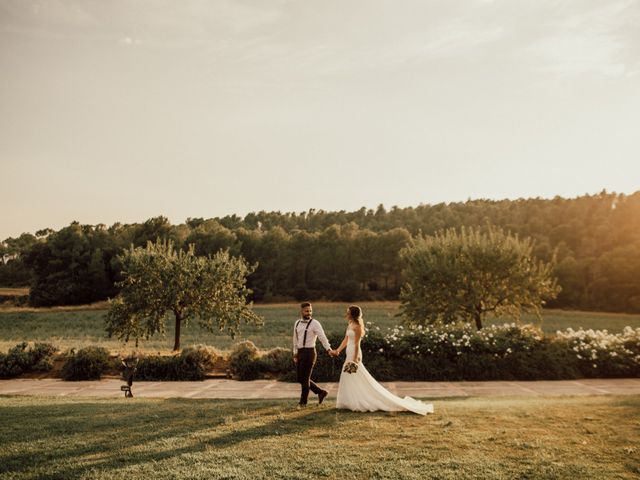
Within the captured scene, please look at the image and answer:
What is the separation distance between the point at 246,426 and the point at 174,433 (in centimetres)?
112

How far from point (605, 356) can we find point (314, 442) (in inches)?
520

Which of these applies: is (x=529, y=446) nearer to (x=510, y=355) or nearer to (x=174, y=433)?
(x=174, y=433)

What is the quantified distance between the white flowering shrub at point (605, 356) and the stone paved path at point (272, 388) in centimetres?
70

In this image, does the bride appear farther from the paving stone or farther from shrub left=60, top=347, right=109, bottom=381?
shrub left=60, top=347, right=109, bottom=381

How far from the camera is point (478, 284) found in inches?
881

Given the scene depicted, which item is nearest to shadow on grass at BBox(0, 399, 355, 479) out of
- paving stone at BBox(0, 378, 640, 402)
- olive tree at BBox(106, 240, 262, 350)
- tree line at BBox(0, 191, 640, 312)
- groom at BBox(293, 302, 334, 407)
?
groom at BBox(293, 302, 334, 407)

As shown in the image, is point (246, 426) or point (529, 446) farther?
point (246, 426)

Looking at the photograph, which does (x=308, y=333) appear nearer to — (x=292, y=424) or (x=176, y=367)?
(x=292, y=424)

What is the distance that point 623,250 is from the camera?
219ft

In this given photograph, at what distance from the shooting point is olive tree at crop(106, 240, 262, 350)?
63.4 ft

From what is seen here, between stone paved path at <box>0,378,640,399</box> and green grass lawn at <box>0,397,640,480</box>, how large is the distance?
3.11m

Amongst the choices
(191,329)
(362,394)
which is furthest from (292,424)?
(191,329)

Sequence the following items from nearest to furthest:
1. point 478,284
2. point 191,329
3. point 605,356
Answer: point 605,356
point 478,284
point 191,329

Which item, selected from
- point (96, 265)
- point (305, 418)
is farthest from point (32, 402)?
point (96, 265)
